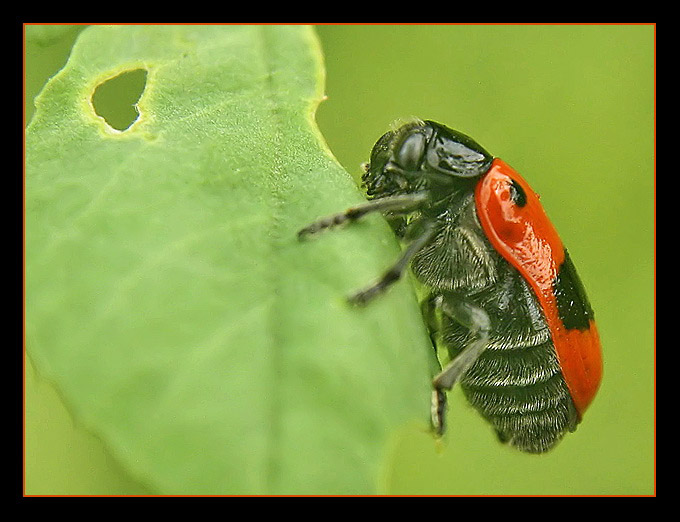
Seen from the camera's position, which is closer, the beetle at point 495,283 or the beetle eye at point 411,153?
the beetle at point 495,283

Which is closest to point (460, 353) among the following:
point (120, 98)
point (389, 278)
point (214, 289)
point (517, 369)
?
point (517, 369)

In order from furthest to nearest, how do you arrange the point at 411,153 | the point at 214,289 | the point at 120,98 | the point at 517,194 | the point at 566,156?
the point at 566,156, the point at 411,153, the point at 517,194, the point at 120,98, the point at 214,289

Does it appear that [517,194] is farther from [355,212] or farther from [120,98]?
[120,98]

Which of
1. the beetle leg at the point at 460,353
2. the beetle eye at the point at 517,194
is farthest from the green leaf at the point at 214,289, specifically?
the beetle eye at the point at 517,194

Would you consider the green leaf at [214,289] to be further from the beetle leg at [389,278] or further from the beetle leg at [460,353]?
the beetle leg at [460,353]

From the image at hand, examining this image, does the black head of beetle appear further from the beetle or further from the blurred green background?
the blurred green background

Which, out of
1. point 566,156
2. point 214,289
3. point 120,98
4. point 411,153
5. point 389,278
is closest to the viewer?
point 214,289

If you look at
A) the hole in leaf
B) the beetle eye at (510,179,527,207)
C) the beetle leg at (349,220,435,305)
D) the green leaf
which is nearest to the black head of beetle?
the beetle eye at (510,179,527,207)
